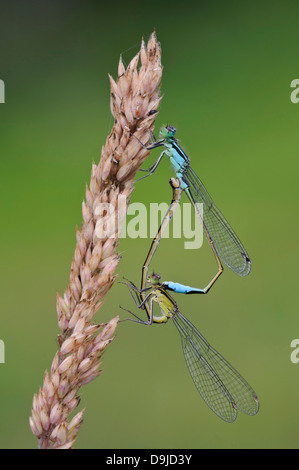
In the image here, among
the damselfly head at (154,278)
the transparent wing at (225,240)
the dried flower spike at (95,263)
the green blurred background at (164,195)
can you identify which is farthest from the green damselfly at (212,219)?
the green blurred background at (164,195)

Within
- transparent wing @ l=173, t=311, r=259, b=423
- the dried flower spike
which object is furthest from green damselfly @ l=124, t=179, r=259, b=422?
the dried flower spike

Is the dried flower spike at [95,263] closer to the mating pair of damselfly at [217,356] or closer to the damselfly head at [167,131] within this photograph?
the damselfly head at [167,131]

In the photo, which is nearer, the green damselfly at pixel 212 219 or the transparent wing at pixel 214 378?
the green damselfly at pixel 212 219

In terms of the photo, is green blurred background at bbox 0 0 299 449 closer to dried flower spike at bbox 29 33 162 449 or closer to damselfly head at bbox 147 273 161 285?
damselfly head at bbox 147 273 161 285

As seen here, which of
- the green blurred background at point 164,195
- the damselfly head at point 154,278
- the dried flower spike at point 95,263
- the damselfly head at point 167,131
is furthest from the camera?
the green blurred background at point 164,195

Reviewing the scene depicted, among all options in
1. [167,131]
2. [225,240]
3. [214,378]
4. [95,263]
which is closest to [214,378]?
[214,378]
